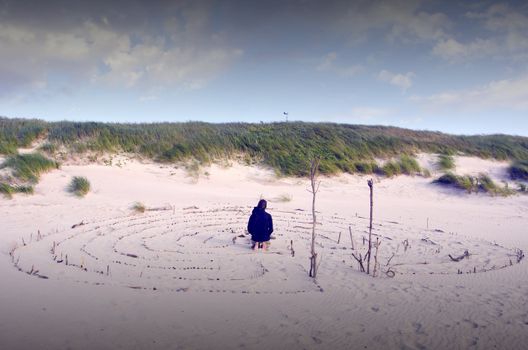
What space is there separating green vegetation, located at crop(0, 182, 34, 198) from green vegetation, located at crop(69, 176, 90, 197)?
4.10ft

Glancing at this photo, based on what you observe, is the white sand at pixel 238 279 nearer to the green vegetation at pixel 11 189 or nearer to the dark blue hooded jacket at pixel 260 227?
the green vegetation at pixel 11 189

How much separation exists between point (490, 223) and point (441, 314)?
8.61 meters

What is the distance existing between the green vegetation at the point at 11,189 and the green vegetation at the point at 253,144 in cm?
403

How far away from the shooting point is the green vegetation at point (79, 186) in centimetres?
1355

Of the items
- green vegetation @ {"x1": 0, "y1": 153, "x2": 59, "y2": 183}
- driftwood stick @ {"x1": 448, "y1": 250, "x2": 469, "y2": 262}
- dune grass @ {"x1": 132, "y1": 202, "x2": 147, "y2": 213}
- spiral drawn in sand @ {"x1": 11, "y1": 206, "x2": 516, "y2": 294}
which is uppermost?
green vegetation @ {"x1": 0, "y1": 153, "x2": 59, "y2": 183}

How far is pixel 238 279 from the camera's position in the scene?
679 centimetres

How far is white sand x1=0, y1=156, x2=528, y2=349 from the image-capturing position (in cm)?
474

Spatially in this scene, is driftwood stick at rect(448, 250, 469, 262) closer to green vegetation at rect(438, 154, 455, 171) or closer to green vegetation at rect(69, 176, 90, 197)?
green vegetation at rect(69, 176, 90, 197)

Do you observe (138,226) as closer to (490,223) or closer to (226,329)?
(226,329)

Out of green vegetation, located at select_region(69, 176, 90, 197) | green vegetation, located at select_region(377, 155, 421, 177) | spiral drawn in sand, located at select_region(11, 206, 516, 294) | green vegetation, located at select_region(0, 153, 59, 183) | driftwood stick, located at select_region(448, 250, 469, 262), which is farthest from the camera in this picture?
green vegetation, located at select_region(377, 155, 421, 177)

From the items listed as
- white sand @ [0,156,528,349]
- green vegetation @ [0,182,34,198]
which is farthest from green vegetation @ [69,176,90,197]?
green vegetation @ [0,182,34,198]

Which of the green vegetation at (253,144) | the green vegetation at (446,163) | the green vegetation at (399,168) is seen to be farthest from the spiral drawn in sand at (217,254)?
the green vegetation at (446,163)

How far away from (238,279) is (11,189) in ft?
32.1

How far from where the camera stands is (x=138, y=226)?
35.9 feet
